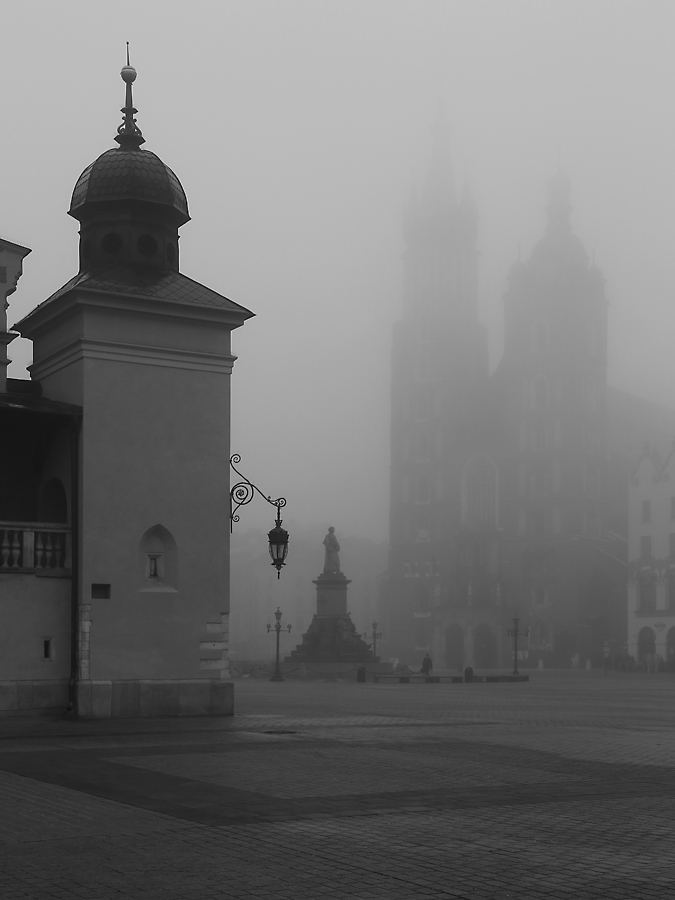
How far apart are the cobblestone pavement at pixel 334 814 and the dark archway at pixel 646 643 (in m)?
73.7

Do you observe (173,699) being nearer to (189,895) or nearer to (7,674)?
(7,674)

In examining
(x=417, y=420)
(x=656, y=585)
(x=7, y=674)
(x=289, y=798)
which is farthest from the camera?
(x=417, y=420)

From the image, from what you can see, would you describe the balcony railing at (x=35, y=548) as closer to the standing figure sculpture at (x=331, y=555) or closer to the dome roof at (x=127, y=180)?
the dome roof at (x=127, y=180)

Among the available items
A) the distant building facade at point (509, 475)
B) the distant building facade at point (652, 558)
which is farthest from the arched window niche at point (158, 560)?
the distant building facade at point (509, 475)

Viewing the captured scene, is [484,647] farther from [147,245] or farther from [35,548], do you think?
[35,548]

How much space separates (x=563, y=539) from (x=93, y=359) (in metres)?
92.8

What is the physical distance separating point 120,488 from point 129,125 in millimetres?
8074

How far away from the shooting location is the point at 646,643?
306 feet

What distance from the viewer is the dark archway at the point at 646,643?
92375 millimetres

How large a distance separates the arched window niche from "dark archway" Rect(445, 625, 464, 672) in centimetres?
9083

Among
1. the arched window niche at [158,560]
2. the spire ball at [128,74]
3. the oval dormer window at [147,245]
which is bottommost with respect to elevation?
the arched window niche at [158,560]

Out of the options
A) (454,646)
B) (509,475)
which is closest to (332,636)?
(454,646)

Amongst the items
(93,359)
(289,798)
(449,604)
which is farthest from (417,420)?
(289,798)

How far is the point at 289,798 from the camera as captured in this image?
12.3 metres
